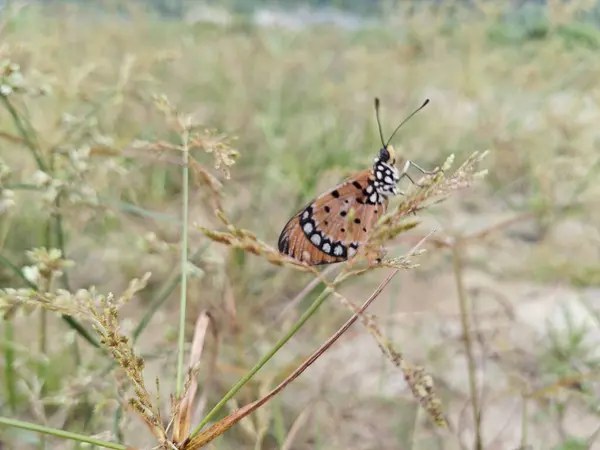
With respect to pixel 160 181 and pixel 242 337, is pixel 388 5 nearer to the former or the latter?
pixel 160 181

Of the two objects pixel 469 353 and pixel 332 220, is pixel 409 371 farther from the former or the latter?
pixel 469 353

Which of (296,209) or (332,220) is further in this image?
(296,209)

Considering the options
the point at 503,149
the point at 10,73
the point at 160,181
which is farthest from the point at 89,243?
the point at 503,149

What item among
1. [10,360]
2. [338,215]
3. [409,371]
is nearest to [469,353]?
[338,215]

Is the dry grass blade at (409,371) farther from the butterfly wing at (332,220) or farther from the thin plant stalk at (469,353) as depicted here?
the thin plant stalk at (469,353)

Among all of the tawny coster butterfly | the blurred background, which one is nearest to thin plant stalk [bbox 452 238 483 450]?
the blurred background

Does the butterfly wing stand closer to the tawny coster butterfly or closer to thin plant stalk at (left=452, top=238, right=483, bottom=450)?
the tawny coster butterfly

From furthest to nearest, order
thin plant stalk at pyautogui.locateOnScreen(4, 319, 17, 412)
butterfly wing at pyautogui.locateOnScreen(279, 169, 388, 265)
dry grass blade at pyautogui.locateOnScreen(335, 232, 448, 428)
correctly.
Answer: thin plant stalk at pyautogui.locateOnScreen(4, 319, 17, 412)
butterfly wing at pyautogui.locateOnScreen(279, 169, 388, 265)
dry grass blade at pyautogui.locateOnScreen(335, 232, 448, 428)

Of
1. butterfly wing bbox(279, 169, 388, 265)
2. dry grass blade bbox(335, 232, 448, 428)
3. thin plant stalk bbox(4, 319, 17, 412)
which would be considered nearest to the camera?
dry grass blade bbox(335, 232, 448, 428)
